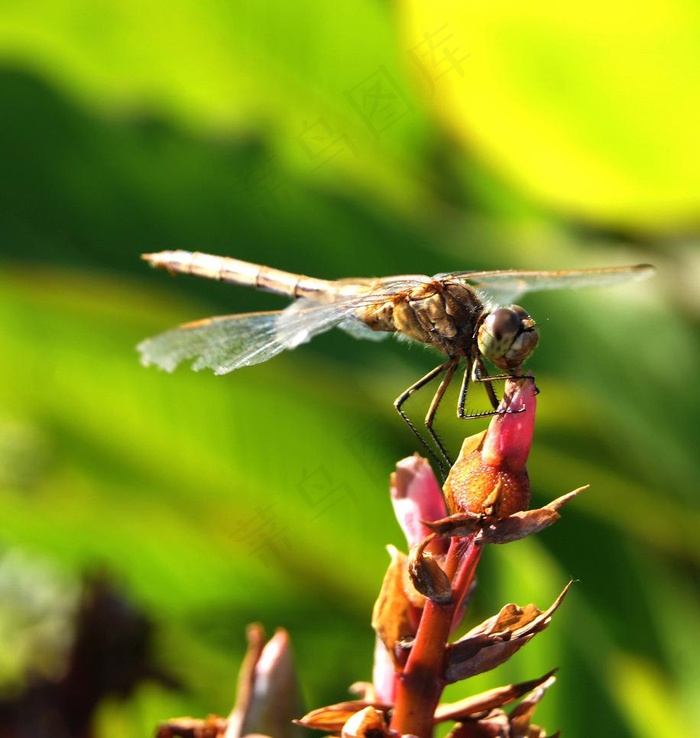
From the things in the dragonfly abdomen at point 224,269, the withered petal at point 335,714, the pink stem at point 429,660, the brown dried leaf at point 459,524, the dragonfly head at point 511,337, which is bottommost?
the withered petal at point 335,714

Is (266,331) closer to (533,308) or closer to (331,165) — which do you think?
(533,308)

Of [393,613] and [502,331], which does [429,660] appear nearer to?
[393,613]

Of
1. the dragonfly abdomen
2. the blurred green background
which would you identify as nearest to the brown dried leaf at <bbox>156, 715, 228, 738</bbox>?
the blurred green background

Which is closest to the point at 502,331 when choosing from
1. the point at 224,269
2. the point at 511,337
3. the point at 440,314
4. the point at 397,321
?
the point at 511,337

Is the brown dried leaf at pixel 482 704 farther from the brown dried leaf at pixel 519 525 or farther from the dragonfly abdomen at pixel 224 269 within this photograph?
the dragonfly abdomen at pixel 224 269

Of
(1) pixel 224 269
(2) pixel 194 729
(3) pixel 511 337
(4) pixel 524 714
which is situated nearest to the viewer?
(4) pixel 524 714

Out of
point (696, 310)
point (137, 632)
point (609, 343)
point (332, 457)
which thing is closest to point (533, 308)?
point (609, 343)

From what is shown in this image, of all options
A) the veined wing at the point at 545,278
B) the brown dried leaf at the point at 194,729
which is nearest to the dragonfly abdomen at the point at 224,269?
the veined wing at the point at 545,278
